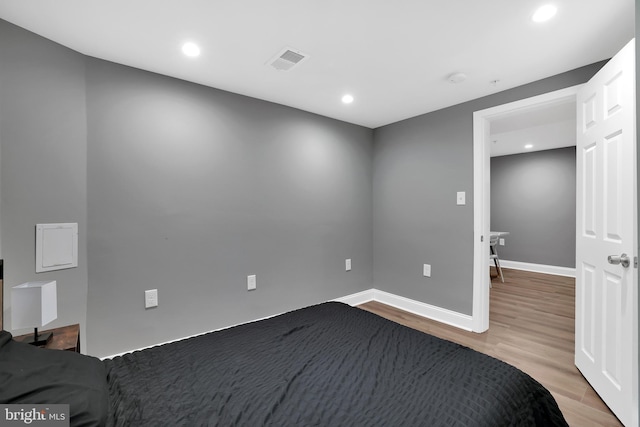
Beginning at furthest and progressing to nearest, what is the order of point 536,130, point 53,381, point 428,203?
point 536,130 < point 428,203 < point 53,381

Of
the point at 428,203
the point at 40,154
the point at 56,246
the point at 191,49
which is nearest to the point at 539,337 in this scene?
the point at 428,203

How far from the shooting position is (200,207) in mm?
2414

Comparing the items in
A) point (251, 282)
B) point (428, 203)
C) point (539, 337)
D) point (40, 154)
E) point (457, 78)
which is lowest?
point (539, 337)

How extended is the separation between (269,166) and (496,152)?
478cm

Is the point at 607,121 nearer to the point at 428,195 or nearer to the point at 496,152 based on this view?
the point at 428,195

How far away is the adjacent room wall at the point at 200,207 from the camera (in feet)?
6.63

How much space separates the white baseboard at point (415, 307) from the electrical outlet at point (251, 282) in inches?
46.2

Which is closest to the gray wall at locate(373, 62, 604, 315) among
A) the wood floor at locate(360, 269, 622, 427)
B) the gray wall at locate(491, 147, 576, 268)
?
the wood floor at locate(360, 269, 622, 427)

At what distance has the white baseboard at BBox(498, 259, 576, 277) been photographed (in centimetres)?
491

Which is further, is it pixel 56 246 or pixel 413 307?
pixel 413 307

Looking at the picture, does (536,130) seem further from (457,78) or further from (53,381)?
(53,381)

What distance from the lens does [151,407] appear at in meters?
0.96

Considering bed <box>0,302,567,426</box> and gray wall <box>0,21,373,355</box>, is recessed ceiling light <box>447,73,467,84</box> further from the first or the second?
bed <box>0,302,567,426</box>

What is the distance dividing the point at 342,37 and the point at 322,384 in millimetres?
1917
